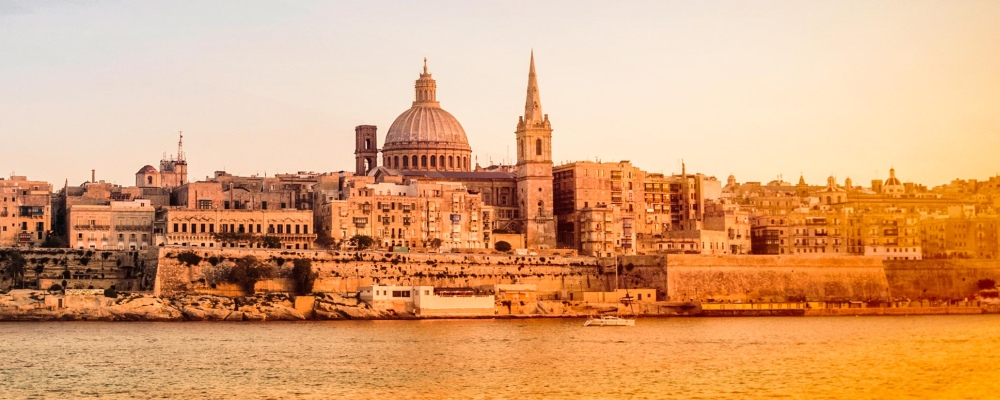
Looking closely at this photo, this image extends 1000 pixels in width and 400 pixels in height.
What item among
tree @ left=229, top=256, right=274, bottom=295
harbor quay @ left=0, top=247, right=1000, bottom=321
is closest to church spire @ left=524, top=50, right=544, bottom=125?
harbor quay @ left=0, top=247, right=1000, bottom=321

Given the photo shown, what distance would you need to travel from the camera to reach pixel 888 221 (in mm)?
82938

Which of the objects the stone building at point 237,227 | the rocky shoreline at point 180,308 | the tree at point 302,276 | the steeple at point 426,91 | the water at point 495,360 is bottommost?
the water at point 495,360

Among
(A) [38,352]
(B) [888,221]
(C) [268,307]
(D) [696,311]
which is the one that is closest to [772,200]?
(B) [888,221]

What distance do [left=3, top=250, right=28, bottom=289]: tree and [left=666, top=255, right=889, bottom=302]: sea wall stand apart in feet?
88.8

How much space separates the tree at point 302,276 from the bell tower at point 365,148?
71.9 feet

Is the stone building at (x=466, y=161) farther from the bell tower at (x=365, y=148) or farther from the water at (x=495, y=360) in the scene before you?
the water at (x=495, y=360)

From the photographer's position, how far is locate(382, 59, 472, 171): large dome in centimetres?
8606

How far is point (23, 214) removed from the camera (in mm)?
70750

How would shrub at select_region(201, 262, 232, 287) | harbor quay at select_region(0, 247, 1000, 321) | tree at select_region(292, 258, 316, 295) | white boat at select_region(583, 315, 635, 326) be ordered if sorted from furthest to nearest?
tree at select_region(292, 258, 316, 295) < shrub at select_region(201, 262, 232, 287) < harbor quay at select_region(0, 247, 1000, 321) < white boat at select_region(583, 315, 635, 326)

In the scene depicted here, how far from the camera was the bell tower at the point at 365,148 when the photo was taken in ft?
290

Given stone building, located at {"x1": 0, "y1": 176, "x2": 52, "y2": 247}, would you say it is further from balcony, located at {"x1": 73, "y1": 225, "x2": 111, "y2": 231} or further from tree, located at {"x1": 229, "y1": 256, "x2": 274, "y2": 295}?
tree, located at {"x1": 229, "y1": 256, "x2": 274, "y2": 295}

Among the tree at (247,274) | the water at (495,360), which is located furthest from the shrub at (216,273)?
the water at (495,360)

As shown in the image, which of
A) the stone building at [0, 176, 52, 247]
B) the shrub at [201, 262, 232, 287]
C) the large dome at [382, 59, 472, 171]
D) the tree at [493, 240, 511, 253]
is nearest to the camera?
the shrub at [201, 262, 232, 287]

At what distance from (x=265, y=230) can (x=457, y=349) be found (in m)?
27.5
